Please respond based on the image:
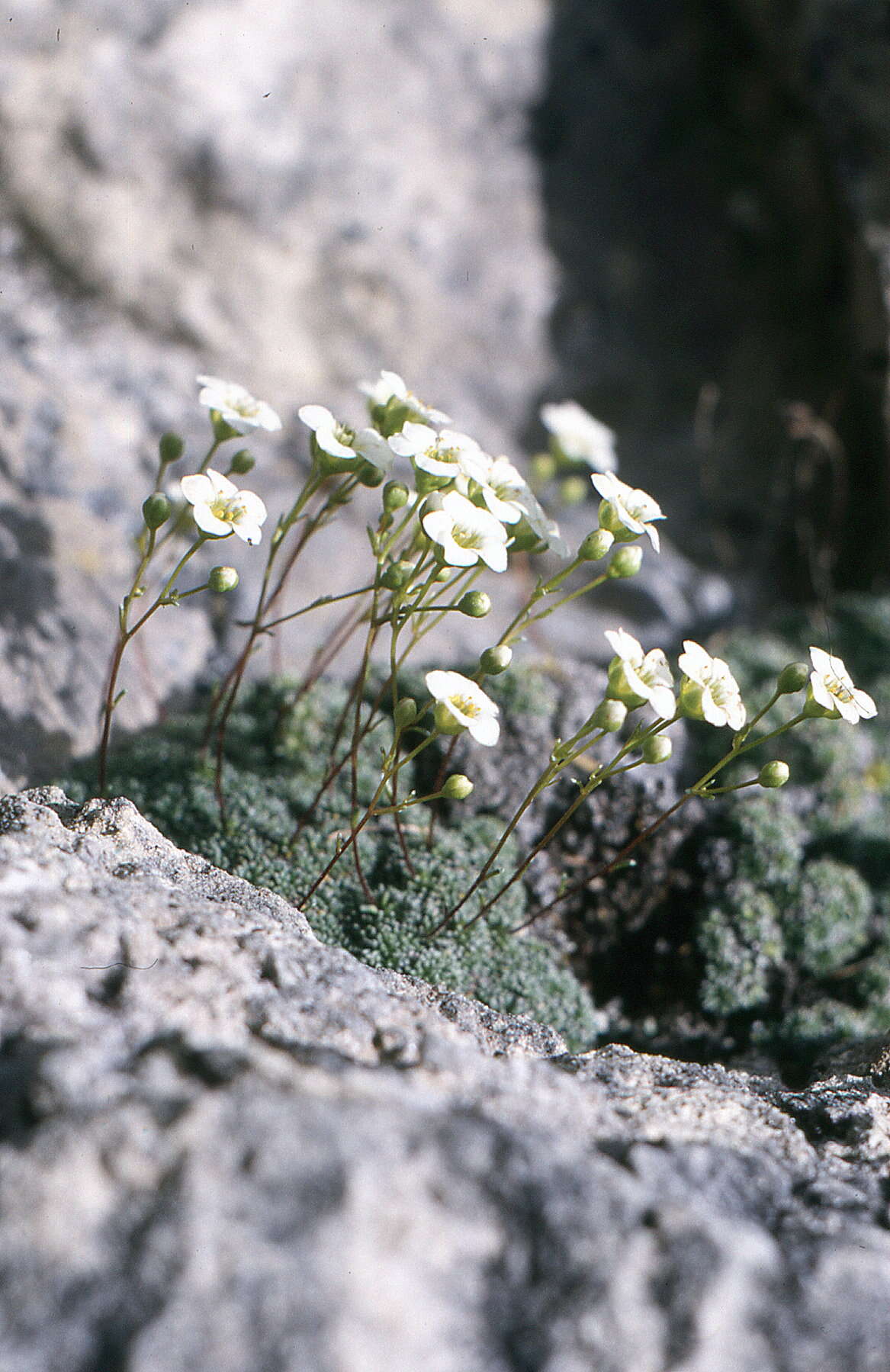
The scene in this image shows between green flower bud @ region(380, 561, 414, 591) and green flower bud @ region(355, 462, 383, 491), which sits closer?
green flower bud @ region(380, 561, 414, 591)

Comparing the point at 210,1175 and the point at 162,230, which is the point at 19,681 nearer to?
the point at 210,1175

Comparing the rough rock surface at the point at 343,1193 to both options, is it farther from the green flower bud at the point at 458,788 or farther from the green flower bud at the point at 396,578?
the green flower bud at the point at 396,578

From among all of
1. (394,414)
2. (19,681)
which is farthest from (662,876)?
(19,681)

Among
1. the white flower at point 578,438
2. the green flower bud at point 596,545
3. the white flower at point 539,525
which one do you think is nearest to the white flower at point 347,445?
the white flower at point 539,525

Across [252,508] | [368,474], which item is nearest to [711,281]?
[368,474]

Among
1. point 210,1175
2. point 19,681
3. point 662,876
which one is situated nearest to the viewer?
point 210,1175

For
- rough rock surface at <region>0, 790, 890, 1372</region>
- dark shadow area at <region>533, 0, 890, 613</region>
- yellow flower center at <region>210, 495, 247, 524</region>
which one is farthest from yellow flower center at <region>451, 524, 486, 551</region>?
dark shadow area at <region>533, 0, 890, 613</region>

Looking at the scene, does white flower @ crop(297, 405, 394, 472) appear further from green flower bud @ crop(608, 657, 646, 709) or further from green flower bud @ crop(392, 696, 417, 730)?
green flower bud @ crop(608, 657, 646, 709)
